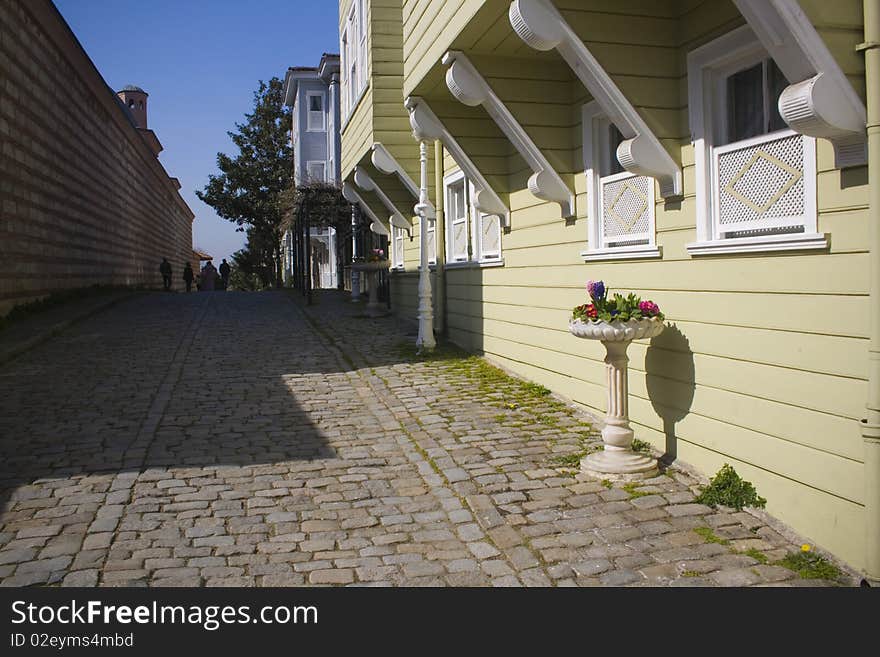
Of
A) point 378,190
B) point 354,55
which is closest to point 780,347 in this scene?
point 378,190

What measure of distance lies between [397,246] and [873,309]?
12871 millimetres

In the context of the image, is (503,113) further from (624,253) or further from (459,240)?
(459,240)

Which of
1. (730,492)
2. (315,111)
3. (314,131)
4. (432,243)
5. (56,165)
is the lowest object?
(730,492)

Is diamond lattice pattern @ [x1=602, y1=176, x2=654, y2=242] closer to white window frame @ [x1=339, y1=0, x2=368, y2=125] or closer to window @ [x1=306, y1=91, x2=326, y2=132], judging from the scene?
white window frame @ [x1=339, y1=0, x2=368, y2=125]

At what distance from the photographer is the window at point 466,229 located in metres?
9.78

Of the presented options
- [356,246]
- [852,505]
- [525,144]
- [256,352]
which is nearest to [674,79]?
[525,144]

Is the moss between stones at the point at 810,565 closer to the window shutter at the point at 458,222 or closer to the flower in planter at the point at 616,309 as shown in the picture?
the flower in planter at the point at 616,309

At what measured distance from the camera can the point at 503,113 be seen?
7.16 m

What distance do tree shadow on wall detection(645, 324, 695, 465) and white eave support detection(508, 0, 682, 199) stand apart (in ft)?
3.38

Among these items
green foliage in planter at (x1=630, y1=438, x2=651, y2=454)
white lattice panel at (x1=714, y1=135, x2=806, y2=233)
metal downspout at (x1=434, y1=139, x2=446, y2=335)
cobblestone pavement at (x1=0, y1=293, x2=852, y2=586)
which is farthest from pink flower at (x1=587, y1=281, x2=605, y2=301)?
metal downspout at (x1=434, y1=139, x2=446, y2=335)

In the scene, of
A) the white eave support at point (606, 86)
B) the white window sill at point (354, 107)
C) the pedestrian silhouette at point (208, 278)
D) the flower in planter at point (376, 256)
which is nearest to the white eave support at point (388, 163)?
the white window sill at point (354, 107)

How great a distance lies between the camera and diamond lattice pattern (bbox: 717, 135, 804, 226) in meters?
4.36

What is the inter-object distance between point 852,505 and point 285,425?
4.74m

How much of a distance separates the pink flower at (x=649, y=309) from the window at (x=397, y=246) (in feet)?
33.3
